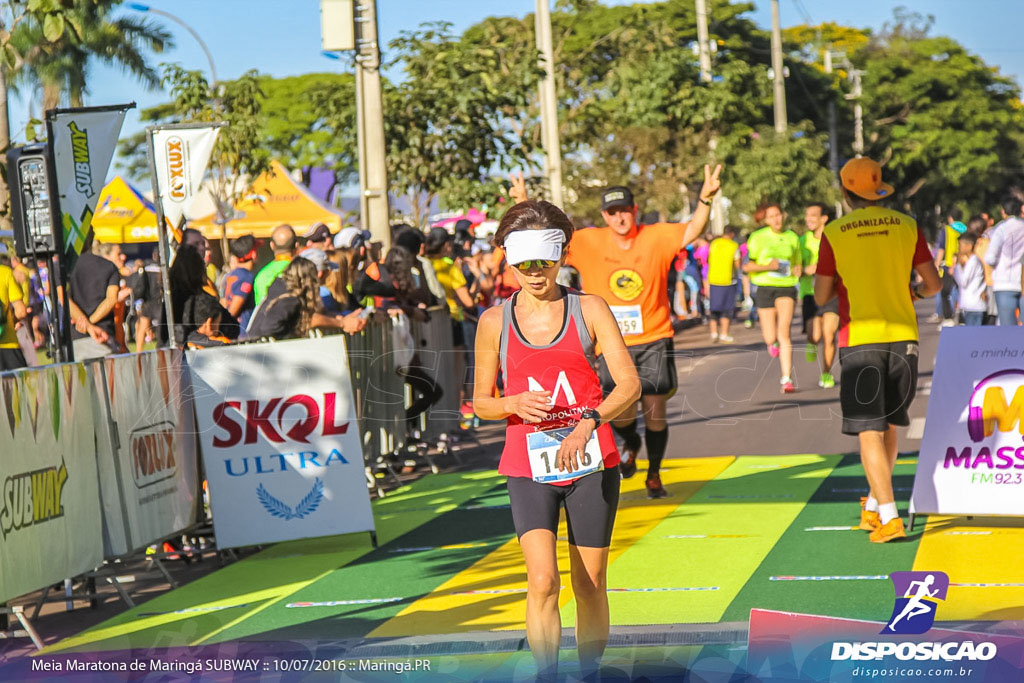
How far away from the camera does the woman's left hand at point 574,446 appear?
4.90m

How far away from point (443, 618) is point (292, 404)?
2.56 m

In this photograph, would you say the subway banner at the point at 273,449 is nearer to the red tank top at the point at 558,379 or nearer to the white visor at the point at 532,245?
the red tank top at the point at 558,379

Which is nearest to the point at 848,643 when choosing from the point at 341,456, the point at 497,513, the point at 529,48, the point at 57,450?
the point at 57,450

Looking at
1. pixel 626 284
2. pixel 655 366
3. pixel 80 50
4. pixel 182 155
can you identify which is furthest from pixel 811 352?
pixel 80 50

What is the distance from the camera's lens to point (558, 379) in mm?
5016

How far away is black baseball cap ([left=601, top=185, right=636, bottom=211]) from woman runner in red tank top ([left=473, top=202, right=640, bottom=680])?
13.8 feet

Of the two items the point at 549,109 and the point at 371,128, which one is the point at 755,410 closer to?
the point at 371,128

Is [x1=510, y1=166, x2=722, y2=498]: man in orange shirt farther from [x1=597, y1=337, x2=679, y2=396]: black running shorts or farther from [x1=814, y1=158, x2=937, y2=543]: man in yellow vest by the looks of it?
[x1=814, y1=158, x2=937, y2=543]: man in yellow vest

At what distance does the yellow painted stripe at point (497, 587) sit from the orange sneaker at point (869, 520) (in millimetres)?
1296

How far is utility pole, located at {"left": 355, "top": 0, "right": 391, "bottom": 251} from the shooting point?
15.1m

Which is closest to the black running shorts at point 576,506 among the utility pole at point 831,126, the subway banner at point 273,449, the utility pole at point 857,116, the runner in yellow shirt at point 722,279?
the subway banner at point 273,449

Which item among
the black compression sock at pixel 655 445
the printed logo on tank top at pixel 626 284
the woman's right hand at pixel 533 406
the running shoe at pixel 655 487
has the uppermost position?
the printed logo on tank top at pixel 626 284

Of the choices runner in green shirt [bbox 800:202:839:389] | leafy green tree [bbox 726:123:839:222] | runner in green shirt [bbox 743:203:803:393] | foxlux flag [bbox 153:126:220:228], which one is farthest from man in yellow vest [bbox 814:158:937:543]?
leafy green tree [bbox 726:123:839:222]

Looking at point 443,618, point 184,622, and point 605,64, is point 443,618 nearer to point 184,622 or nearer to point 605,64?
point 184,622
